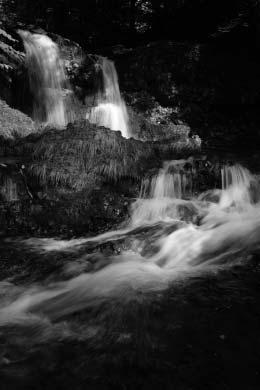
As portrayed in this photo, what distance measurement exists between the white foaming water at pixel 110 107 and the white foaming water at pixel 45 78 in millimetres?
977

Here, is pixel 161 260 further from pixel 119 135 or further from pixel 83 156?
pixel 119 135

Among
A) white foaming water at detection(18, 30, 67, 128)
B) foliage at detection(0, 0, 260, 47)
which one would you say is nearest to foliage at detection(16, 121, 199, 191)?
white foaming water at detection(18, 30, 67, 128)

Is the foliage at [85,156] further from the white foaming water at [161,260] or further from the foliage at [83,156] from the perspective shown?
the white foaming water at [161,260]

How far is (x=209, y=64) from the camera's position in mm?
13484

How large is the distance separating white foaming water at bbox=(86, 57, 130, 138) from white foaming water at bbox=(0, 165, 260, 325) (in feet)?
15.9

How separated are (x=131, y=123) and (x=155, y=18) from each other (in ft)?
21.1

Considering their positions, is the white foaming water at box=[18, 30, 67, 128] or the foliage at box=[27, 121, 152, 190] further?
the white foaming water at box=[18, 30, 67, 128]

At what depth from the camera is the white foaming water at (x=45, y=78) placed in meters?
11.4

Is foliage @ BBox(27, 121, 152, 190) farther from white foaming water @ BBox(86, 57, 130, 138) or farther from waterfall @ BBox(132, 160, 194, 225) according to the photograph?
white foaming water @ BBox(86, 57, 130, 138)

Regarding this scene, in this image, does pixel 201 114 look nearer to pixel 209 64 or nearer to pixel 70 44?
pixel 209 64

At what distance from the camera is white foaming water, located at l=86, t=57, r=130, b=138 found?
37.8 feet

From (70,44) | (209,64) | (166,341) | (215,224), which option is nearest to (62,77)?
(70,44)

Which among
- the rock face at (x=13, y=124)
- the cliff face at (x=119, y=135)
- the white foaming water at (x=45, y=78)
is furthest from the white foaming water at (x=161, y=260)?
the white foaming water at (x=45, y=78)

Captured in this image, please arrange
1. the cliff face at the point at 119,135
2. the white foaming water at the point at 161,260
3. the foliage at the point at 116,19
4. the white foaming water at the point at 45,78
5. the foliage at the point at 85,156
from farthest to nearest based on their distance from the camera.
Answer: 1. the foliage at the point at 116,19
2. the white foaming water at the point at 45,78
3. the foliage at the point at 85,156
4. the cliff face at the point at 119,135
5. the white foaming water at the point at 161,260
